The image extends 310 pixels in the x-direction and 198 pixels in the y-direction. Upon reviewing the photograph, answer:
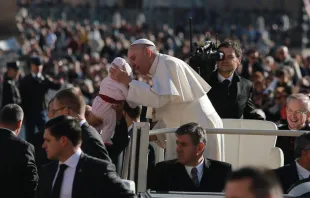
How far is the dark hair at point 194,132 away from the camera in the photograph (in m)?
7.67

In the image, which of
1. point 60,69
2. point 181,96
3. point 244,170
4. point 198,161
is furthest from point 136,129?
point 60,69

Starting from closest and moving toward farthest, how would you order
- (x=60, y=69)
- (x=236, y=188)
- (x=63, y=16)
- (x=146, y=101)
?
1. (x=236, y=188)
2. (x=146, y=101)
3. (x=60, y=69)
4. (x=63, y=16)

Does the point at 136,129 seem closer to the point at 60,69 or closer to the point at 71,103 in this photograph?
the point at 71,103

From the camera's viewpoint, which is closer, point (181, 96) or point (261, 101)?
point (181, 96)

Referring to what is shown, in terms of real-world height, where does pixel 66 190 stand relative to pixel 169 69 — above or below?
below

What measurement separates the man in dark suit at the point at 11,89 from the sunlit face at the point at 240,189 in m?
12.9

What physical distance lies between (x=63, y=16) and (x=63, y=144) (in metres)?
56.8

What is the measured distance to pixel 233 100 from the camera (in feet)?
34.4

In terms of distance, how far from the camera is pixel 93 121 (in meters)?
8.82

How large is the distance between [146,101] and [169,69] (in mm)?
411

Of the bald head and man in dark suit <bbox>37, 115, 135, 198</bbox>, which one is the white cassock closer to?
the bald head

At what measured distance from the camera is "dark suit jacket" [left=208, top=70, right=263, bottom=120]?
1048cm

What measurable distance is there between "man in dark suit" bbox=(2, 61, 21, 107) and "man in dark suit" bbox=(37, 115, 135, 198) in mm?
10817

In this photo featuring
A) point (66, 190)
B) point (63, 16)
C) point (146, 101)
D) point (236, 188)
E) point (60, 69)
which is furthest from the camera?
point (63, 16)
